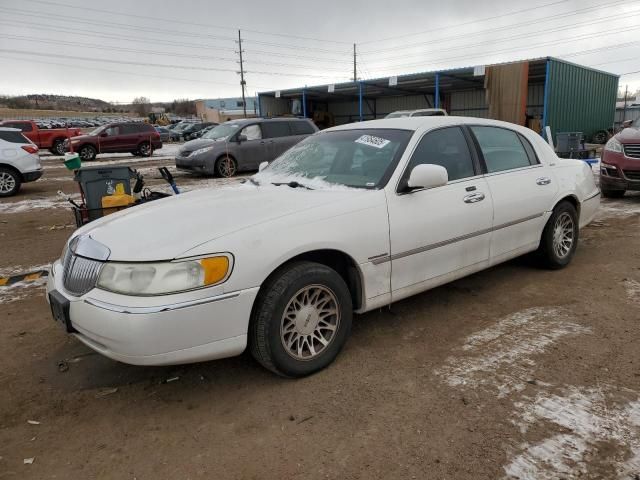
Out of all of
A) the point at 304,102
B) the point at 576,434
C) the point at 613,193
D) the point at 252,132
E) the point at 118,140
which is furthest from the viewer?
the point at 304,102

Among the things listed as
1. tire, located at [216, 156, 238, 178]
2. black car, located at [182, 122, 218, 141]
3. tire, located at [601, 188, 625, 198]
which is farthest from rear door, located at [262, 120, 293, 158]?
black car, located at [182, 122, 218, 141]

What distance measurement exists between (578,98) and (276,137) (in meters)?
16.4

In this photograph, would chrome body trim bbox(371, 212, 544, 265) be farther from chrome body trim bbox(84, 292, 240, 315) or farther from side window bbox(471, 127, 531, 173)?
chrome body trim bbox(84, 292, 240, 315)

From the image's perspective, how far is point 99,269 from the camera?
2.67m

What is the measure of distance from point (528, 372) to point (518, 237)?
1612 mm

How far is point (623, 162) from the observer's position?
321 inches

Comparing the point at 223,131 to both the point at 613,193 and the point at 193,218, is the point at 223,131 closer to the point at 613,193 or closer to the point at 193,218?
the point at 613,193

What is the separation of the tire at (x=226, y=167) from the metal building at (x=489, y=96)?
13.2m

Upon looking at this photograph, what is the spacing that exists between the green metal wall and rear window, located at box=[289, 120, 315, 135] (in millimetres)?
10806

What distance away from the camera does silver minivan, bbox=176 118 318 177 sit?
13.0 m

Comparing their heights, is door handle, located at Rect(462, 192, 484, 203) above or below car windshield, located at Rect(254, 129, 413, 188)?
below

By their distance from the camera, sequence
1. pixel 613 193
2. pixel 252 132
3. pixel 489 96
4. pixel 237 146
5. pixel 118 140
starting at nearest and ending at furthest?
pixel 613 193
pixel 237 146
pixel 252 132
pixel 118 140
pixel 489 96

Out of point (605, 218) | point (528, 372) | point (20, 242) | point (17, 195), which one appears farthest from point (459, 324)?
point (17, 195)

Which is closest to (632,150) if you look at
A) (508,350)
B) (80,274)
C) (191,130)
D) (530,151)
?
(530,151)
